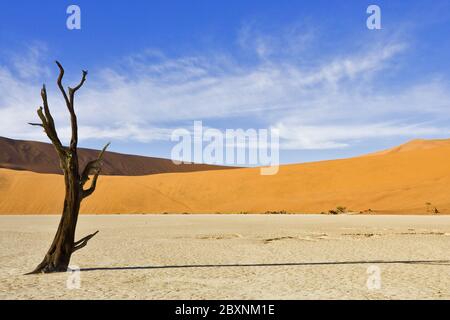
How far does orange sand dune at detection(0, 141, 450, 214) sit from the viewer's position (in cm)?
3934

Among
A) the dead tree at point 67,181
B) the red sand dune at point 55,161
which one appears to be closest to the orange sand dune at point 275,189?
the dead tree at point 67,181

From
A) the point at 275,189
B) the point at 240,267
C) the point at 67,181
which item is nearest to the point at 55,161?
the point at 275,189

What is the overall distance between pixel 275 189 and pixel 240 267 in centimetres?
4023

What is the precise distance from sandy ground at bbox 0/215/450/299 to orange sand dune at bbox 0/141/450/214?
2047 centimetres

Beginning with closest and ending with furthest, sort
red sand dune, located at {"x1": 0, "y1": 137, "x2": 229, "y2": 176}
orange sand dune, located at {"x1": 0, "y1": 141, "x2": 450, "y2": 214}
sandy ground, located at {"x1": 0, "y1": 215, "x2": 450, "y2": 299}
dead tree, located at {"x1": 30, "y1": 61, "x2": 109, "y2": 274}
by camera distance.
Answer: sandy ground, located at {"x1": 0, "y1": 215, "x2": 450, "y2": 299}
dead tree, located at {"x1": 30, "y1": 61, "x2": 109, "y2": 274}
orange sand dune, located at {"x1": 0, "y1": 141, "x2": 450, "y2": 214}
red sand dune, located at {"x1": 0, "y1": 137, "x2": 229, "y2": 176}

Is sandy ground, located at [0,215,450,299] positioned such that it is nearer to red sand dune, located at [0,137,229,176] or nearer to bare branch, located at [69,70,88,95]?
bare branch, located at [69,70,88,95]

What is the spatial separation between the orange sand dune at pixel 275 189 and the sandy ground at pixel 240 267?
2047 cm

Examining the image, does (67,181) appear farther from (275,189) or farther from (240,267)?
(275,189)

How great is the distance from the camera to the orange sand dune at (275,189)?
3934 centimetres

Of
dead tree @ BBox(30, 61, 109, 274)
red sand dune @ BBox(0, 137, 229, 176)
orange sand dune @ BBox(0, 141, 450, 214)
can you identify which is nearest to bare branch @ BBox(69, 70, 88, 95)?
dead tree @ BBox(30, 61, 109, 274)

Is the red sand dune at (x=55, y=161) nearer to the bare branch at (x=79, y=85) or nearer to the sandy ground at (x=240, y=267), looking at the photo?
the sandy ground at (x=240, y=267)

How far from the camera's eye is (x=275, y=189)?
50.3 m
